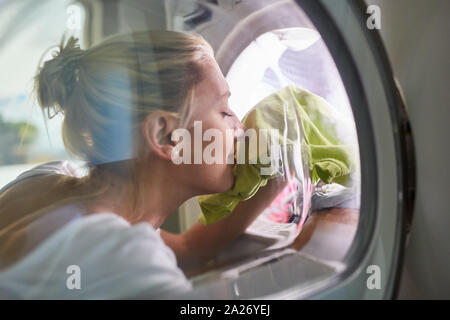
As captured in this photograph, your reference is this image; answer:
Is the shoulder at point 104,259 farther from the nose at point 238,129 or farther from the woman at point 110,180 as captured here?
the nose at point 238,129

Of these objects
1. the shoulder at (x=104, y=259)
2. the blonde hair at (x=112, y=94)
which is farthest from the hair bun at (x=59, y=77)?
the shoulder at (x=104, y=259)

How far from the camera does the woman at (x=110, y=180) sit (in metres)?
0.43

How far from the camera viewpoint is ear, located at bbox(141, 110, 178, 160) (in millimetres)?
437

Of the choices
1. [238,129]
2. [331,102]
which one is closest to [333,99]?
[331,102]

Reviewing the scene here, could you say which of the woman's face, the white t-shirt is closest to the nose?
the woman's face

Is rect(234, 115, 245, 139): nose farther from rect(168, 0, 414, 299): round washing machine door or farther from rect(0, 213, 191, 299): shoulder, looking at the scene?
rect(0, 213, 191, 299): shoulder

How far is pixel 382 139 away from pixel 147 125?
10.5 inches

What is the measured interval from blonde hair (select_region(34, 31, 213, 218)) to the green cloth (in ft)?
0.25

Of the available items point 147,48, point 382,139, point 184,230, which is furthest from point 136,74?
point 382,139

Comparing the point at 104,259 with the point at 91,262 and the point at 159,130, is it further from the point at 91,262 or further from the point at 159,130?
the point at 159,130

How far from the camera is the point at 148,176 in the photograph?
444 mm

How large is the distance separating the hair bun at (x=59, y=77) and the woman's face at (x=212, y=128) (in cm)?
11

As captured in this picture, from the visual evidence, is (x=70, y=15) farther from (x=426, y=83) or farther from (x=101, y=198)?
(x=426, y=83)

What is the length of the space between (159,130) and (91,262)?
0.13 meters
